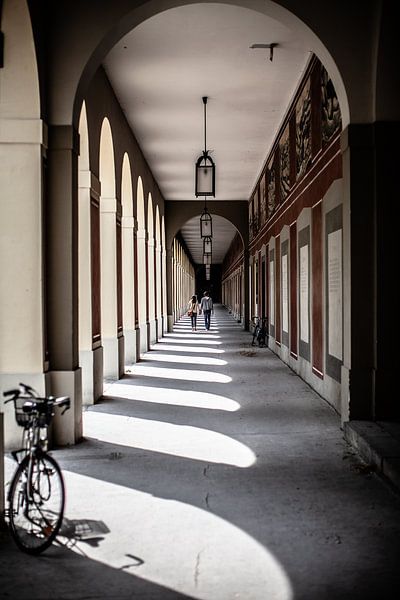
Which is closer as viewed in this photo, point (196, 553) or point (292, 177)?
point (196, 553)

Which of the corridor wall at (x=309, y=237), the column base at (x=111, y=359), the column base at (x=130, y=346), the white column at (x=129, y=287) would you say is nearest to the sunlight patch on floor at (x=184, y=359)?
the column base at (x=130, y=346)

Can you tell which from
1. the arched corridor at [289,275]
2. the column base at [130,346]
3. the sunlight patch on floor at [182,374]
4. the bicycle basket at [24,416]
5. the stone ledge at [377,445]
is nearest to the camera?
the bicycle basket at [24,416]

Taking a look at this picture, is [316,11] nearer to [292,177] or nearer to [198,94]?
[198,94]

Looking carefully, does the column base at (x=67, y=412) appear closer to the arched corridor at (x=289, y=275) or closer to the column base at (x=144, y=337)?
the arched corridor at (x=289, y=275)

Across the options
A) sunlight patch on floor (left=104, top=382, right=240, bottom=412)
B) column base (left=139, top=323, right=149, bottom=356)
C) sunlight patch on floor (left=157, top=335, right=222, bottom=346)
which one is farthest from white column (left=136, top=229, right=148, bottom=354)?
sunlight patch on floor (left=104, top=382, right=240, bottom=412)

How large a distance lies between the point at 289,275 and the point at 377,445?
25.9 ft

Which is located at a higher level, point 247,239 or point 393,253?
point 247,239

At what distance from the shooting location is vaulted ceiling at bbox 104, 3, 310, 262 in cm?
905

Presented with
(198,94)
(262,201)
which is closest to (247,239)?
(262,201)

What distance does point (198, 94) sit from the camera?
12.1 m

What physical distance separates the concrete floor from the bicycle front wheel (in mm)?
106

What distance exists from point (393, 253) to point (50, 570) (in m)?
5.04

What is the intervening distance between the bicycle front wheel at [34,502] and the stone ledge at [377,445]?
279 centimetres

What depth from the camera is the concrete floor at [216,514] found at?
3.58 meters
